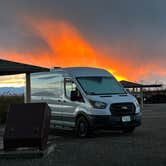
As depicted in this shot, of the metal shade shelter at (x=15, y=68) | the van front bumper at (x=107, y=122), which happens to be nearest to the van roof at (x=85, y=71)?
the metal shade shelter at (x=15, y=68)

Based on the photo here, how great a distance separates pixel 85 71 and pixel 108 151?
640 centimetres

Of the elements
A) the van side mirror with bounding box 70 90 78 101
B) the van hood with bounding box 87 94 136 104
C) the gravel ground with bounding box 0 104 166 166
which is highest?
the van side mirror with bounding box 70 90 78 101

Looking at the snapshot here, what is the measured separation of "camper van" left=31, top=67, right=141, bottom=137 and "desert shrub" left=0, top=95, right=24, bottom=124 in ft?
21.4

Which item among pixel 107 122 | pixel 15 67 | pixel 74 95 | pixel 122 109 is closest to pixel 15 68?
pixel 15 67

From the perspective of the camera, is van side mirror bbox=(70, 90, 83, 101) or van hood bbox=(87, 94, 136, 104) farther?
van side mirror bbox=(70, 90, 83, 101)

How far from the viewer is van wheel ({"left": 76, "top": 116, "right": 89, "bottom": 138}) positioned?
1878 centimetres

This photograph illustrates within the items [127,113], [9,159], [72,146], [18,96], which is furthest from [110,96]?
[18,96]

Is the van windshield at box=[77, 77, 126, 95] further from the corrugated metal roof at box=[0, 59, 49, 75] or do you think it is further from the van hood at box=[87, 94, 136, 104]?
the corrugated metal roof at box=[0, 59, 49, 75]

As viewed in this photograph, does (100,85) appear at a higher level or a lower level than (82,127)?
higher

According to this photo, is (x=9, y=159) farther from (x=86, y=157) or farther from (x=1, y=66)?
(x=1, y=66)

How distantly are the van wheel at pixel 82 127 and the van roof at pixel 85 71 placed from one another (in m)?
1.71

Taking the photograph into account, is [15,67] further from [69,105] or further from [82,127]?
[82,127]

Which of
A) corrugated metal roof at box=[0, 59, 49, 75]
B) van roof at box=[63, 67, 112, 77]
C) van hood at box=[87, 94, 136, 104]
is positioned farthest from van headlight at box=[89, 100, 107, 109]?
corrugated metal roof at box=[0, 59, 49, 75]

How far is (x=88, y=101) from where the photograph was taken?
61.4ft
